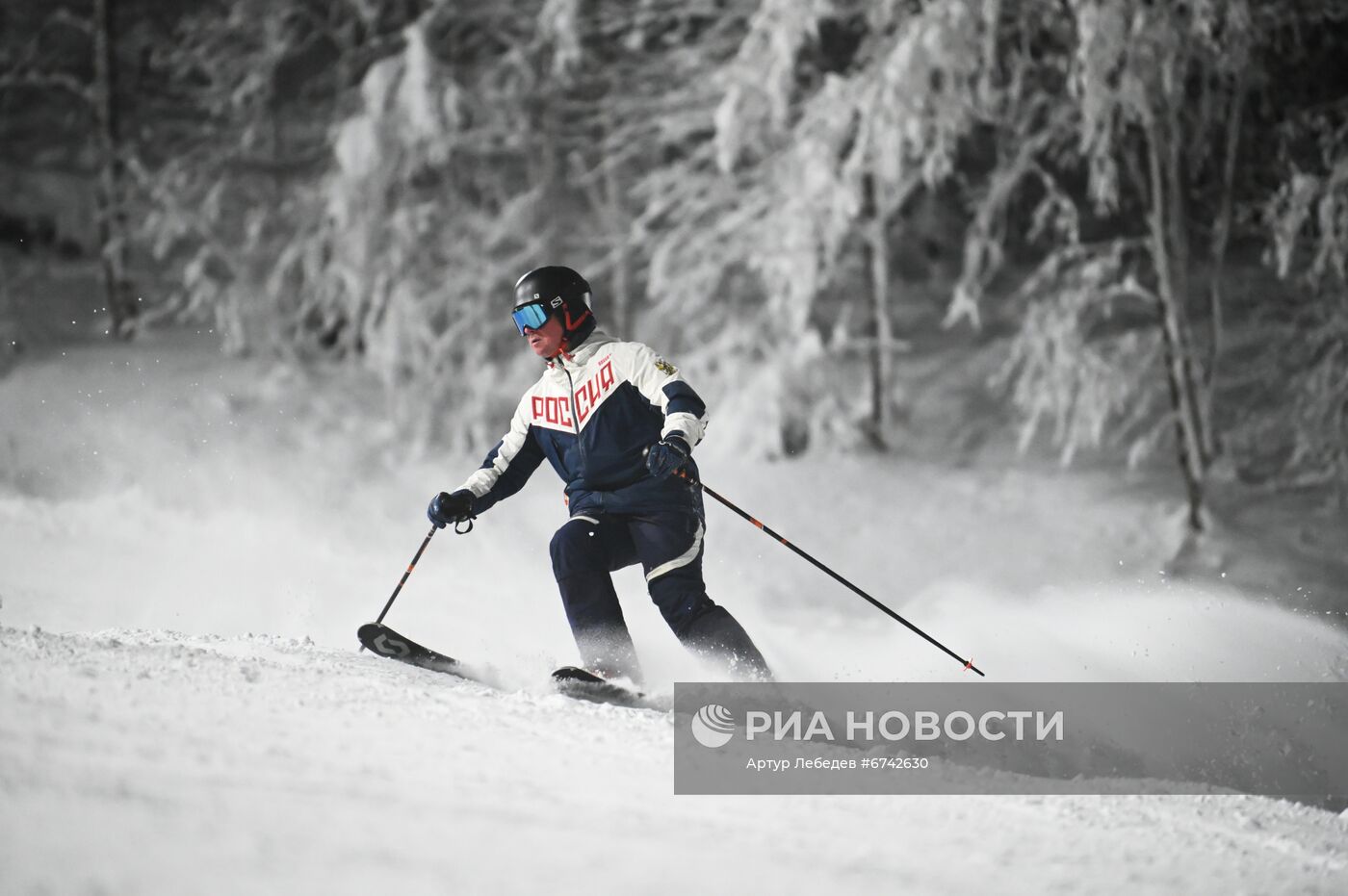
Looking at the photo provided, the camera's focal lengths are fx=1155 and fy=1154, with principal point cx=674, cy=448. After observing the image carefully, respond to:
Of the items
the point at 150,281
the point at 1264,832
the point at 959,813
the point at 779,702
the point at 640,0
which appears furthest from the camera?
the point at 150,281

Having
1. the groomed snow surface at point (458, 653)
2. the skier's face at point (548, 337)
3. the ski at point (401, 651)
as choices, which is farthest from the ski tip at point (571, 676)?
the skier's face at point (548, 337)

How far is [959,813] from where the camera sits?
3158mm

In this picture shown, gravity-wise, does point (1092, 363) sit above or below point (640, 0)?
below

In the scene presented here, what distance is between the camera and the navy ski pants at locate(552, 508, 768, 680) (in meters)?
4.46

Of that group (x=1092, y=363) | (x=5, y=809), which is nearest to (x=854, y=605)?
(x=1092, y=363)

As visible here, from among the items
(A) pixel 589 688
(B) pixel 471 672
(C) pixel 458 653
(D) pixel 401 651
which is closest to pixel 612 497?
(A) pixel 589 688

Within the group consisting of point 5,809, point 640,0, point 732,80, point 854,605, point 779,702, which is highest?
point 640,0

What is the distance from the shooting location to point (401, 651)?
462cm

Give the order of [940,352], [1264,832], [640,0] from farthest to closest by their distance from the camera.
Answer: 1. [940,352]
2. [640,0]
3. [1264,832]

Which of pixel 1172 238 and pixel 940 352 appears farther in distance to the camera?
pixel 940 352

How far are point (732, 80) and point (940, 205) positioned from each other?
421 cm

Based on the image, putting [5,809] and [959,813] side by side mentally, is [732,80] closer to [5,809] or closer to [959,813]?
[959,813]

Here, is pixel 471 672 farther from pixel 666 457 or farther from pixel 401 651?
pixel 666 457

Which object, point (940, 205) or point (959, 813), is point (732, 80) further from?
point (959, 813)
